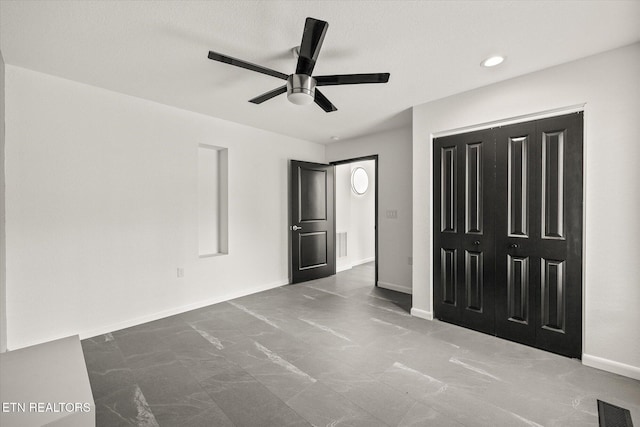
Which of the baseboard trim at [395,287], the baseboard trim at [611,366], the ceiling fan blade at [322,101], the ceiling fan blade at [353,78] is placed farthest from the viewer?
the baseboard trim at [395,287]

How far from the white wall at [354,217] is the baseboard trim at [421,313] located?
2.62 meters

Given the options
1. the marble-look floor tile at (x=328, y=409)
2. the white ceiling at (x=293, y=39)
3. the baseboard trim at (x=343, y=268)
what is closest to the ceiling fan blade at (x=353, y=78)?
the white ceiling at (x=293, y=39)

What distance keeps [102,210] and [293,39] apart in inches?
101

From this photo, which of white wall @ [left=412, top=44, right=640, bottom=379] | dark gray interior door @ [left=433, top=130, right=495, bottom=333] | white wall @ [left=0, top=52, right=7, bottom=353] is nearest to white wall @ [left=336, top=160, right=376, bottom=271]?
dark gray interior door @ [left=433, top=130, right=495, bottom=333]

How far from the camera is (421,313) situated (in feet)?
11.1

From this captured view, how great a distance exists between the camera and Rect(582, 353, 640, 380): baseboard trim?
2172mm

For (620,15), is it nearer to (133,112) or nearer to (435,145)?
(435,145)

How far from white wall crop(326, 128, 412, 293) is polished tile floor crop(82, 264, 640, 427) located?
139 cm

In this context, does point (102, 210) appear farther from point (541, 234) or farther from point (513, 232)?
point (541, 234)

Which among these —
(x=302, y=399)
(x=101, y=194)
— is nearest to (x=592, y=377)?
(x=302, y=399)

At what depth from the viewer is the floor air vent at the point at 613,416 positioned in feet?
5.64

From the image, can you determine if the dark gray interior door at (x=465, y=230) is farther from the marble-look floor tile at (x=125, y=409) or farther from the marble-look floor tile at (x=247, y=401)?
the marble-look floor tile at (x=125, y=409)

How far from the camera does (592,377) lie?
2188 millimetres

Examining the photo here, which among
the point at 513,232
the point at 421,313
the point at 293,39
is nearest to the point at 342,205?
the point at 421,313
